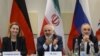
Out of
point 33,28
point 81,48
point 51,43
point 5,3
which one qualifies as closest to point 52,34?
point 51,43

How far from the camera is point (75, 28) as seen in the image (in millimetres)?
5090

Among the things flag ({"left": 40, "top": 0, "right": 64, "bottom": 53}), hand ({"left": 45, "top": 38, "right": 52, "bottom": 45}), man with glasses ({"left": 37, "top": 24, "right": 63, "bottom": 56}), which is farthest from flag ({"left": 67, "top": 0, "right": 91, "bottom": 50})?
hand ({"left": 45, "top": 38, "right": 52, "bottom": 45})

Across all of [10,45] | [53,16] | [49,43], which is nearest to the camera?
[49,43]

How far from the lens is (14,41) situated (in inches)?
154

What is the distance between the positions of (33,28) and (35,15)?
0.32m

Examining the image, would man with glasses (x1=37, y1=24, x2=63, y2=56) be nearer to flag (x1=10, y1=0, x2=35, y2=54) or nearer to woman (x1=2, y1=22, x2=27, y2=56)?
woman (x1=2, y1=22, x2=27, y2=56)

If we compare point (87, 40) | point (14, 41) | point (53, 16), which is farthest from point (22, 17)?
point (87, 40)

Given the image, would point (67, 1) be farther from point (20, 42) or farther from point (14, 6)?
point (20, 42)

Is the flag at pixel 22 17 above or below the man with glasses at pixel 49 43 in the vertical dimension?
above

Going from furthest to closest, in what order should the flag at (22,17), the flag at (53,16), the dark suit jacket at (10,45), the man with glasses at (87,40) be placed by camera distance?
the flag at (22,17) < the flag at (53,16) < the dark suit jacket at (10,45) < the man with glasses at (87,40)

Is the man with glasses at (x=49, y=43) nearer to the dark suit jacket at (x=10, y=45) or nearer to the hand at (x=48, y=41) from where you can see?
the hand at (x=48, y=41)

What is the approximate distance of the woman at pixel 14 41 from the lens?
12.5ft

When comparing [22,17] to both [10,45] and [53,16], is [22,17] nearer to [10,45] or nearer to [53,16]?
[53,16]

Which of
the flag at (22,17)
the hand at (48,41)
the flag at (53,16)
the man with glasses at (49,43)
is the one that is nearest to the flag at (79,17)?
the flag at (53,16)
